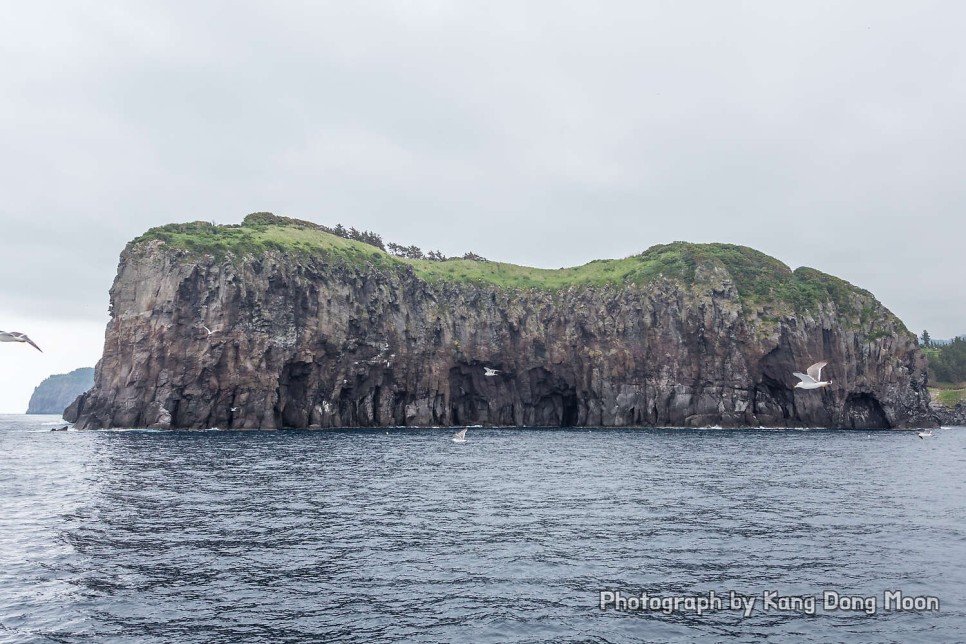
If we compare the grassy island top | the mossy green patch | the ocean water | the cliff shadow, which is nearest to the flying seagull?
the ocean water

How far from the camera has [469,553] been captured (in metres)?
23.7

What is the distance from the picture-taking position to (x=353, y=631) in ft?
53.8

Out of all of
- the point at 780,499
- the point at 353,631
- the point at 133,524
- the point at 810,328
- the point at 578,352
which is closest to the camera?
the point at 353,631

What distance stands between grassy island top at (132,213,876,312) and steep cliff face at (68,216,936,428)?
0.59 metres

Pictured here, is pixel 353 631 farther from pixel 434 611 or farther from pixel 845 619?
pixel 845 619

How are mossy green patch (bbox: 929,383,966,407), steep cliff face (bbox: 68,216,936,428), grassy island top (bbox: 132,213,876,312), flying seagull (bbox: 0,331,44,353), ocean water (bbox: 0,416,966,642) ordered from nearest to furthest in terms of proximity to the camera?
1. ocean water (bbox: 0,416,966,642)
2. flying seagull (bbox: 0,331,44,353)
3. steep cliff face (bbox: 68,216,936,428)
4. grassy island top (bbox: 132,213,876,312)
5. mossy green patch (bbox: 929,383,966,407)

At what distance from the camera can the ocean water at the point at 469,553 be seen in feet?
55.8

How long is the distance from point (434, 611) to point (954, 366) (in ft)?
748

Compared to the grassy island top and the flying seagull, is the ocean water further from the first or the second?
the grassy island top

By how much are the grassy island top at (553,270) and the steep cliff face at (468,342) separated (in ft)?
1.94

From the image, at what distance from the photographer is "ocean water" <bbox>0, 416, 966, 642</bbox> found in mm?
17016

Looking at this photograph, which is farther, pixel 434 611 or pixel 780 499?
pixel 780 499

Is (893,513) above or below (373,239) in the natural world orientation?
below

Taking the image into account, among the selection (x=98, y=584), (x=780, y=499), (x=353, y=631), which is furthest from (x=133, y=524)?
(x=780, y=499)
